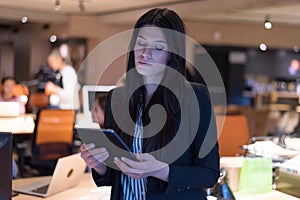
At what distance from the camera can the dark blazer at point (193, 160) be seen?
131cm

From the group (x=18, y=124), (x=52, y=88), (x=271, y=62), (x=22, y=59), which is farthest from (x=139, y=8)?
(x=271, y=62)

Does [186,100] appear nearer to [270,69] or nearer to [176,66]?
[176,66]

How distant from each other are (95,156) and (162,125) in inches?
8.4

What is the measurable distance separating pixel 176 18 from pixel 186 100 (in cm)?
24

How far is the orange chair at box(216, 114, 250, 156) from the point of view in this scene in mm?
3906

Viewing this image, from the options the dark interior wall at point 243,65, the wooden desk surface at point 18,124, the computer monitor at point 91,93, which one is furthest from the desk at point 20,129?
the dark interior wall at point 243,65

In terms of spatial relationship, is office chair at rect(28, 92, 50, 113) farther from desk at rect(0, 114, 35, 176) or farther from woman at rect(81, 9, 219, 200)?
woman at rect(81, 9, 219, 200)

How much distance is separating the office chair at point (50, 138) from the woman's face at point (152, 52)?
11.0 feet

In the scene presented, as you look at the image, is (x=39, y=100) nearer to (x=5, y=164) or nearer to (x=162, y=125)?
(x=5, y=164)

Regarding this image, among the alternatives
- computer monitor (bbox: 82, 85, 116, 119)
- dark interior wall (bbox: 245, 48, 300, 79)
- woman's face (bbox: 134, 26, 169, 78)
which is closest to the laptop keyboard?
computer monitor (bbox: 82, 85, 116, 119)

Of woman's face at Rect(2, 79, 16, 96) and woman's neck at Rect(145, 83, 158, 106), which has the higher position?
woman's neck at Rect(145, 83, 158, 106)

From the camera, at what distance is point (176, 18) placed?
137 centimetres

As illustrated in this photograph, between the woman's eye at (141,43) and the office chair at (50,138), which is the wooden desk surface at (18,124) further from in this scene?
the woman's eye at (141,43)

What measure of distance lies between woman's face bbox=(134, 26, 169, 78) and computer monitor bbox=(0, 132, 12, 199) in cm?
49
